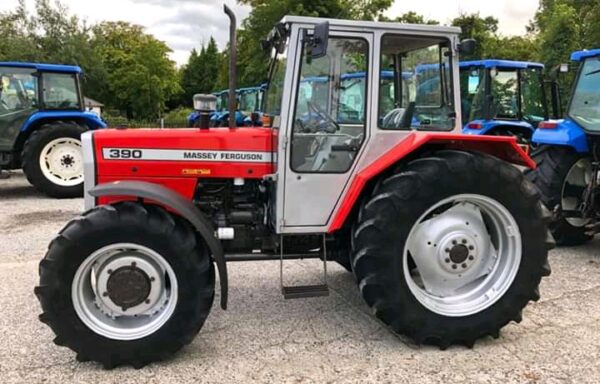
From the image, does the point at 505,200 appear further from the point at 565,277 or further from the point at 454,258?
the point at 565,277

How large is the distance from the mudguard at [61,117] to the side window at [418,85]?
7.55 m

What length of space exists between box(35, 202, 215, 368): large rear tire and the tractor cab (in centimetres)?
815

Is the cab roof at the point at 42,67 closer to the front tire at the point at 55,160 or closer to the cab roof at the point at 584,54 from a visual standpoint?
the front tire at the point at 55,160

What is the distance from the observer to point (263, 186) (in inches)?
154

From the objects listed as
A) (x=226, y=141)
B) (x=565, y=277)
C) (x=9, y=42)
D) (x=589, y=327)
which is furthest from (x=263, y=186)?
(x=9, y=42)

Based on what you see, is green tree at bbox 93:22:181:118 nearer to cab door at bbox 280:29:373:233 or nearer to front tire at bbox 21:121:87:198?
front tire at bbox 21:121:87:198

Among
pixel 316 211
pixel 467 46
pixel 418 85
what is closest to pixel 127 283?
pixel 316 211

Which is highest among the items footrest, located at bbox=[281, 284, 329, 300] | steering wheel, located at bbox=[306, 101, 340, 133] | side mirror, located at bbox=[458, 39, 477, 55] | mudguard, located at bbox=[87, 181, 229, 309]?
side mirror, located at bbox=[458, 39, 477, 55]

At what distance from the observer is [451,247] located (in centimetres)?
364

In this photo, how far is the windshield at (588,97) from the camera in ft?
19.5

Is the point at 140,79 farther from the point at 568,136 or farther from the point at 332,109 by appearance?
the point at 332,109

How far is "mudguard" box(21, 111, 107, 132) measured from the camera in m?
9.27

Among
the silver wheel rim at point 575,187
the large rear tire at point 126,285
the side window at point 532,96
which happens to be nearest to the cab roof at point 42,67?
the large rear tire at point 126,285

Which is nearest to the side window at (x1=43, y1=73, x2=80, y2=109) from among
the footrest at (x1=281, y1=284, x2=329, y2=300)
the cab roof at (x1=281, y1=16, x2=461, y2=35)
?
the cab roof at (x1=281, y1=16, x2=461, y2=35)
